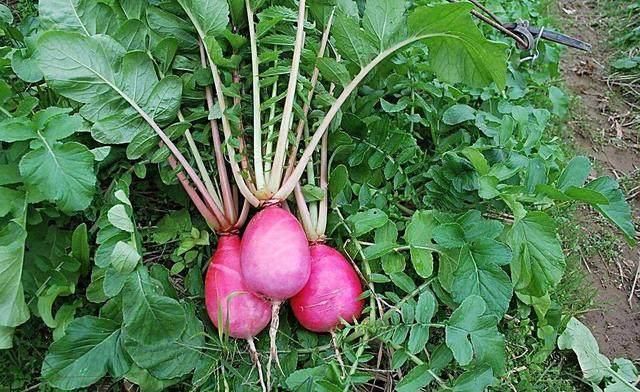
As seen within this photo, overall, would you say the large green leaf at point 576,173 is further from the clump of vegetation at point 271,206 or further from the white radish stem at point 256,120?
the white radish stem at point 256,120

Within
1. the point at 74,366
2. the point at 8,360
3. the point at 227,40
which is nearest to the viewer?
the point at 74,366

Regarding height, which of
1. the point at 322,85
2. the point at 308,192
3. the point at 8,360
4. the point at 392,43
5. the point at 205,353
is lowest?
the point at 8,360

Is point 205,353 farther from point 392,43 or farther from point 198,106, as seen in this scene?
point 392,43

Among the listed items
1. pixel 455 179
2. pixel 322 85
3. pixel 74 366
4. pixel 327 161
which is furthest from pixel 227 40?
pixel 74 366

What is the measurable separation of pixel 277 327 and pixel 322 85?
54cm

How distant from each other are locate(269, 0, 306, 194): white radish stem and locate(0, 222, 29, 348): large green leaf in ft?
1.56

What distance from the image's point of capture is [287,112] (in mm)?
1396

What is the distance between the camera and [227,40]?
4.85 ft

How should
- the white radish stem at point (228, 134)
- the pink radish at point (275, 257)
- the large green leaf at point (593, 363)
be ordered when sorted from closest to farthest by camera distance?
the pink radish at point (275, 257) → the white radish stem at point (228, 134) → the large green leaf at point (593, 363)

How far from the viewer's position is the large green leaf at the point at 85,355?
1.22m

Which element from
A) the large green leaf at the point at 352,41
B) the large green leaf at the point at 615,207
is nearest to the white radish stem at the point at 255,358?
the large green leaf at the point at 352,41

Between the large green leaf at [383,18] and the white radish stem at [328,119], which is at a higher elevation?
the large green leaf at [383,18]

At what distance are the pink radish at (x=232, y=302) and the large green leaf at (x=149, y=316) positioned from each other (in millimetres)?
113

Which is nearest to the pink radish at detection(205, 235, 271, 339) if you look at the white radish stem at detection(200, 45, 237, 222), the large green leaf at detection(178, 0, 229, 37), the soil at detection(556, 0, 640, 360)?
the white radish stem at detection(200, 45, 237, 222)
